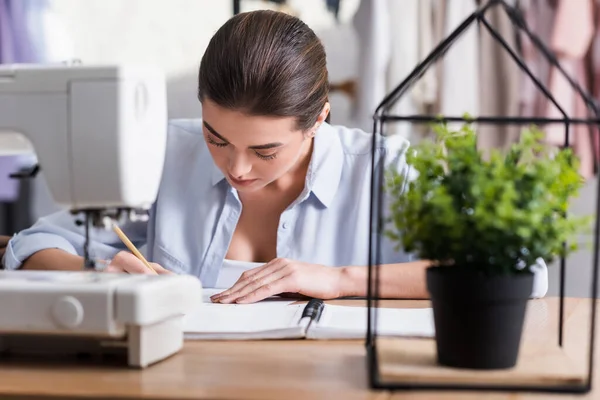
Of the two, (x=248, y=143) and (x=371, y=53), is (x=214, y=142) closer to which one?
(x=248, y=143)

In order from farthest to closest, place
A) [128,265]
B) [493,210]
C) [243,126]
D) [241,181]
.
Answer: [241,181] → [243,126] → [128,265] → [493,210]

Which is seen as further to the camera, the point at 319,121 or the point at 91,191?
the point at 319,121

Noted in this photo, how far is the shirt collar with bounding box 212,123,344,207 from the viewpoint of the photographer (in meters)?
2.10

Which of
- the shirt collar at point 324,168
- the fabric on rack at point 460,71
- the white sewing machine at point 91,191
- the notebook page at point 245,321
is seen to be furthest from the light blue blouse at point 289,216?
the fabric on rack at point 460,71

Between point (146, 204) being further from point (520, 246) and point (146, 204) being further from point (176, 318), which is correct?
point (520, 246)

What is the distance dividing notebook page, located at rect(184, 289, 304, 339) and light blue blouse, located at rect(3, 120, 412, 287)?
502 millimetres

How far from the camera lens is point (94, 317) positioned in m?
1.12

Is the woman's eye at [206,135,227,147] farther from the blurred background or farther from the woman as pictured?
the blurred background

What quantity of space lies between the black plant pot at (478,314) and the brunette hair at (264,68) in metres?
0.86

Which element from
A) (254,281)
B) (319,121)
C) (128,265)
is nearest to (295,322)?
(254,281)

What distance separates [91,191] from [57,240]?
2.62 ft

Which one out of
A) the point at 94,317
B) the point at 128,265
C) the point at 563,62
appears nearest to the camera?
the point at 94,317

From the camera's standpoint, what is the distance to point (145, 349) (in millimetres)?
1114

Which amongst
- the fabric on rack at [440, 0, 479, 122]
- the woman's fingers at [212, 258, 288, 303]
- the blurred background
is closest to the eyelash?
the woman's fingers at [212, 258, 288, 303]
